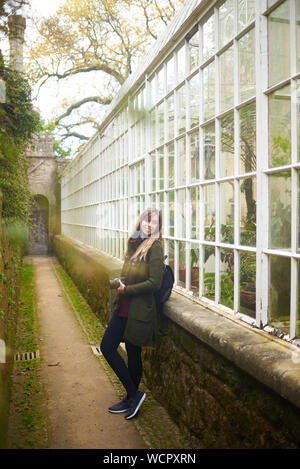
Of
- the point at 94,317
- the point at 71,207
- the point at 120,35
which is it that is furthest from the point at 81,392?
the point at 120,35

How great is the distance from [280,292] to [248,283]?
35 centimetres

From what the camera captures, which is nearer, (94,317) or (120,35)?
(94,317)

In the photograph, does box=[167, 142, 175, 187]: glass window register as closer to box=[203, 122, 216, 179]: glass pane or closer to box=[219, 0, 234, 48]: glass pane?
box=[203, 122, 216, 179]: glass pane

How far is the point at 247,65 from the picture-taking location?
272cm

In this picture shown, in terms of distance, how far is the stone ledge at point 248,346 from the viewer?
1.94 meters

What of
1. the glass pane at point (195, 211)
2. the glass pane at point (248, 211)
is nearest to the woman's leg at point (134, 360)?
the glass pane at point (195, 211)

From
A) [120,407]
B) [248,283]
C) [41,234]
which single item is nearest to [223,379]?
[248,283]

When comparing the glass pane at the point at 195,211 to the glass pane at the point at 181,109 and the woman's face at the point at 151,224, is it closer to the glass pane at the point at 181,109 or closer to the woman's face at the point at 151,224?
the woman's face at the point at 151,224

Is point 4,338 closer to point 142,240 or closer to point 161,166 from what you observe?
point 142,240

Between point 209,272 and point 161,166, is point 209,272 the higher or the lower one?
the lower one

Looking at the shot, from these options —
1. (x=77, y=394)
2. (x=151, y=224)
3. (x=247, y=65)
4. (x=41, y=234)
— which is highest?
(x=247, y=65)

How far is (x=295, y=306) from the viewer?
2.26 metres
